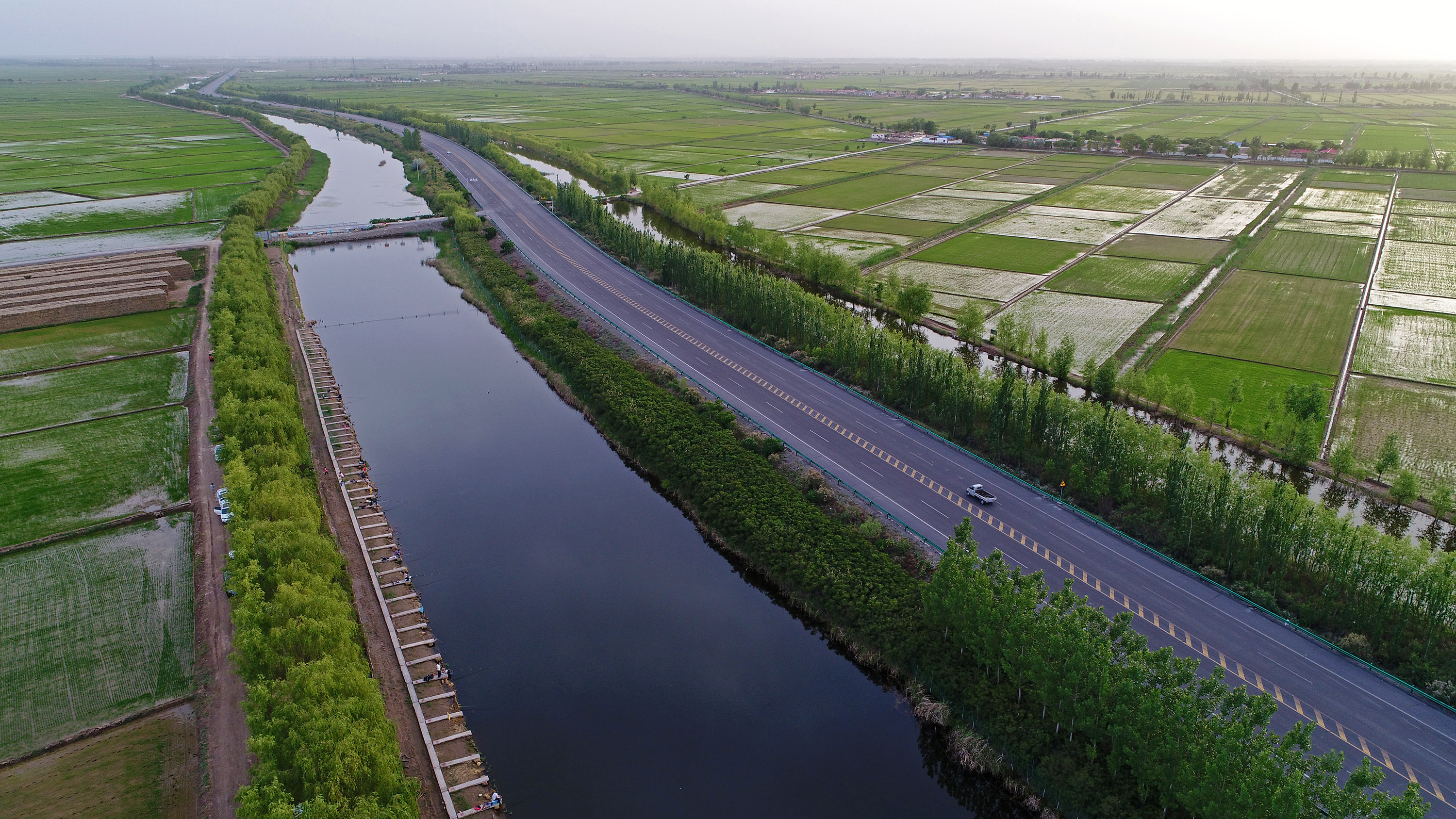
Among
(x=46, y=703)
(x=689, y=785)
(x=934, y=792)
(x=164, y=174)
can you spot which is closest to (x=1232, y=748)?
(x=934, y=792)

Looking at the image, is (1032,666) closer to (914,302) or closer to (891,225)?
(914,302)

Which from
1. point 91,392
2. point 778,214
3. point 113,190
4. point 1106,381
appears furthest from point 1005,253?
point 113,190

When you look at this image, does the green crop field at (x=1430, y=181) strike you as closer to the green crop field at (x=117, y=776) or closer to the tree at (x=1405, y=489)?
the tree at (x=1405, y=489)

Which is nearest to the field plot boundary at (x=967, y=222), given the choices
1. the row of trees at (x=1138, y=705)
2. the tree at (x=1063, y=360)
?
the tree at (x=1063, y=360)

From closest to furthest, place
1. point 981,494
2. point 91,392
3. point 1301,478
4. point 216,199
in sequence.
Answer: point 981,494 < point 1301,478 < point 91,392 < point 216,199

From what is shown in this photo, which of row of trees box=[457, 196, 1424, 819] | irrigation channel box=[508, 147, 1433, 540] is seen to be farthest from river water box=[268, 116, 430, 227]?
row of trees box=[457, 196, 1424, 819]

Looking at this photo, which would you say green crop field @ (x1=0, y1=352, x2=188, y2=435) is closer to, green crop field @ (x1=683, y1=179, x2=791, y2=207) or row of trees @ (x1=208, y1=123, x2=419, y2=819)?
row of trees @ (x1=208, y1=123, x2=419, y2=819)

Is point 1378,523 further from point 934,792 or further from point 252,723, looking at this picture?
point 252,723
